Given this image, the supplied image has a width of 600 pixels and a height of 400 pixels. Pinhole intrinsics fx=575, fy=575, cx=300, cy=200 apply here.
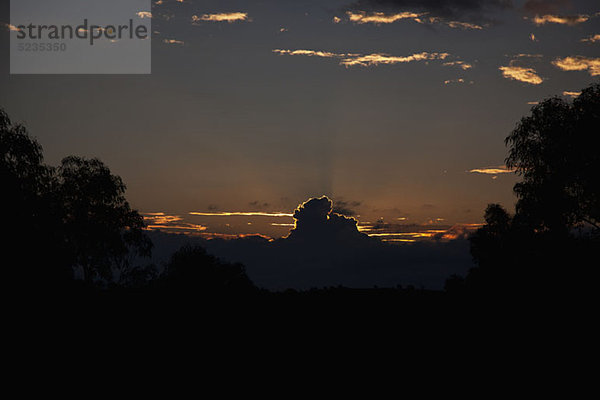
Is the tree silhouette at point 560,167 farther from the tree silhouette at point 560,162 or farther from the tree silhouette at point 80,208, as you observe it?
the tree silhouette at point 80,208

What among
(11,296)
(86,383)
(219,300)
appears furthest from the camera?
(219,300)

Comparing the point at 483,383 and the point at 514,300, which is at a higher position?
the point at 514,300

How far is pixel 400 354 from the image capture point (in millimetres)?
13516

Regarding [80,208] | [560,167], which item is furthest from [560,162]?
[80,208]

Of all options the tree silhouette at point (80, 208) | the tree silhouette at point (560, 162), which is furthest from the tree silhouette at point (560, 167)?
the tree silhouette at point (80, 208)

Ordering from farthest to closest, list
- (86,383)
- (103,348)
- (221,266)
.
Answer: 1. (221,266)
2. (103,348)
3. (86,383)

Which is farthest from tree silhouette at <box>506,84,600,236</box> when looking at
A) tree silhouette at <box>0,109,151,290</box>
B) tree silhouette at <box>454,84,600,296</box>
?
tree silhouette at <box>0,109,151,290</box>

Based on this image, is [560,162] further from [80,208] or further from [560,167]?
[80,208]

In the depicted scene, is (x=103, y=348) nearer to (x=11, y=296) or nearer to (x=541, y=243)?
(x=11, y=296)

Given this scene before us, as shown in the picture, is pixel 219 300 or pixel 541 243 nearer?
pixel 219 300

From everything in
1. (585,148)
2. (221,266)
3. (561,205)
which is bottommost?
(221,266)

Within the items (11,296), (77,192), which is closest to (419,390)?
(11,296)

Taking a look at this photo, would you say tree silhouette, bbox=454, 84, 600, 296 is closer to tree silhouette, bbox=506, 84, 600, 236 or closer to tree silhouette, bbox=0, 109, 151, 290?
tree silhouette, bbox=506, 84, 600, 236

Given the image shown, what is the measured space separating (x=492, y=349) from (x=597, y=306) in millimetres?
4081
